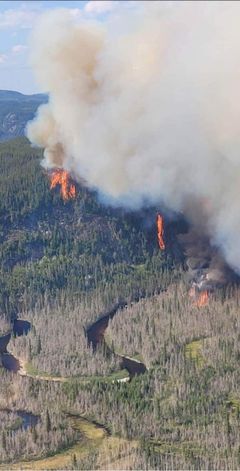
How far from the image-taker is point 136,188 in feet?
352

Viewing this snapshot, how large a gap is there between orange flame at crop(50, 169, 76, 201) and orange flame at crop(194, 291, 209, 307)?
29.5 m

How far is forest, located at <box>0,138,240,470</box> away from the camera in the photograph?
5991 cm

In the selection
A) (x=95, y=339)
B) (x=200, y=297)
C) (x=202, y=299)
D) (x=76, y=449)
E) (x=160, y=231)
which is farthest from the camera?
(x=160, y=231)

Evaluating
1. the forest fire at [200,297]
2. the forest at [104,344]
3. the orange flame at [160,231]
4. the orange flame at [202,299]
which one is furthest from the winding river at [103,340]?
the orange flame at [160,231]

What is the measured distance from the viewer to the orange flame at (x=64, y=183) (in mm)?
119062

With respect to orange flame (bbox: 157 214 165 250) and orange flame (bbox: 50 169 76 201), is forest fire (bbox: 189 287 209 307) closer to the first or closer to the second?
orange flame (bbox: 157 214 165 250)

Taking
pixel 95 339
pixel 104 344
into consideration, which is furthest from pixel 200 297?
pixel 104 344

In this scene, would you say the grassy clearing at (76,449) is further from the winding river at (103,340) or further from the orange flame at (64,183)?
the orange flame at (64,183)

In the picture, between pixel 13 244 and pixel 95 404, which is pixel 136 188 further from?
pixel 95 404

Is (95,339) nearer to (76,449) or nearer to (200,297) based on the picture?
(200,297)

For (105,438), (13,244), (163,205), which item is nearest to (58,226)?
(13,244)

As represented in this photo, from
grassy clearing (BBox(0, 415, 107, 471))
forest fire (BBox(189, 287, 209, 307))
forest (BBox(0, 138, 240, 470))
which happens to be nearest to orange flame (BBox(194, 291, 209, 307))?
forest fire (BBox(189, 287, 209, 307))

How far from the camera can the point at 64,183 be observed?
120625mm

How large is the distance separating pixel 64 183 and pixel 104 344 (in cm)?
4044
